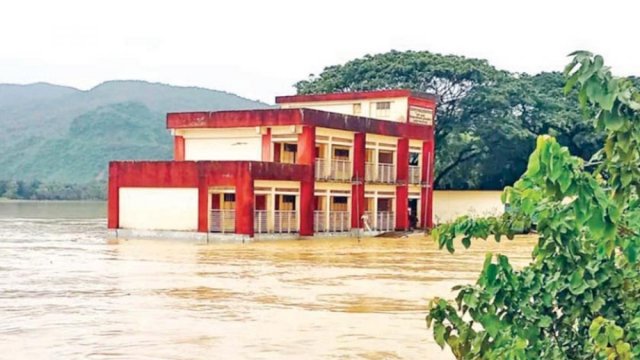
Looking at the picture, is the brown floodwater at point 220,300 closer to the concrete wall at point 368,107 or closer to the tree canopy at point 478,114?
the concrete wall at point 368,107

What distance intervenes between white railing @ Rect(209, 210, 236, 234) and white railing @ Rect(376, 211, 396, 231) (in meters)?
7.60

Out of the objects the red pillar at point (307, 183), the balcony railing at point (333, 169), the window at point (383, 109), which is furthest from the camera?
the window at point (383, 109)

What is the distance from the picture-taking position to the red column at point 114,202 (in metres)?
32.3

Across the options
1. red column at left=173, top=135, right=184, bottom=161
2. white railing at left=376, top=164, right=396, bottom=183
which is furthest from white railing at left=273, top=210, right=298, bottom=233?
red column at left=173, top=135, right=184, bottom=161

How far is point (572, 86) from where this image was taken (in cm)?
368

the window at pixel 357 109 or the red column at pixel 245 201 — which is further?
the window at pixel 357 109

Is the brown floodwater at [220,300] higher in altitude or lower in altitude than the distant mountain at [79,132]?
lower

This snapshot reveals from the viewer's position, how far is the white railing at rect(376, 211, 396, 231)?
3612cm

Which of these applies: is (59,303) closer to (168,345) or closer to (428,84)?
(168,345)

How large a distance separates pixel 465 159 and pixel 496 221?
136 feet

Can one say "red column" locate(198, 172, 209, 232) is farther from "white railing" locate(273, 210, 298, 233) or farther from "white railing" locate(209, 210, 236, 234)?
"white railing" locate(273, 210, 298, 233)

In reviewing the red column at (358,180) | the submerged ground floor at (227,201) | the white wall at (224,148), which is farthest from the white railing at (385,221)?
the white wall at (224,148)

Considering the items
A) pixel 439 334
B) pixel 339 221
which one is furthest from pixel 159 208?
pixel 439 334

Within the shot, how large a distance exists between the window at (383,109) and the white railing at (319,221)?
590cm
